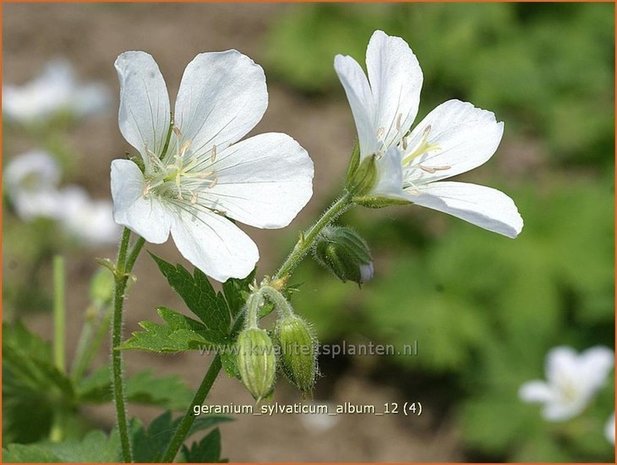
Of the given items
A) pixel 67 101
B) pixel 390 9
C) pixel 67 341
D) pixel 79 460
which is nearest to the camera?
pixel 79 460

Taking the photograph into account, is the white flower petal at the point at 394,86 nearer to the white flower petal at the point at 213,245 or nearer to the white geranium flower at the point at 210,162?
the white geranium flower at the point at 210,162

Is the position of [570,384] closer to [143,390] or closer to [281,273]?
[143,390]

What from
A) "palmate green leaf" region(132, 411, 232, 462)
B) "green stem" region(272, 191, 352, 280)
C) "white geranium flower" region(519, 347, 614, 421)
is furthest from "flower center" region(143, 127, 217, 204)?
"white geranium flower" region(519, 347, 614, 421)

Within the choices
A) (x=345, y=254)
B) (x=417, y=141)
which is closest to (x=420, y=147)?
(x=417, y=141)

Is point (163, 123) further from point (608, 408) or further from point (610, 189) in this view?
point (610, 189)

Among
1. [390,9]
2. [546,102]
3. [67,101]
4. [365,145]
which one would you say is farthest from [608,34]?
[365,145]

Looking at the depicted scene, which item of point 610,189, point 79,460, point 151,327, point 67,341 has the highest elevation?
point 151,327
